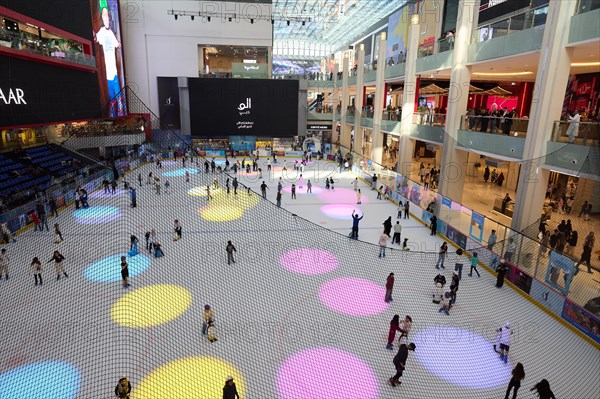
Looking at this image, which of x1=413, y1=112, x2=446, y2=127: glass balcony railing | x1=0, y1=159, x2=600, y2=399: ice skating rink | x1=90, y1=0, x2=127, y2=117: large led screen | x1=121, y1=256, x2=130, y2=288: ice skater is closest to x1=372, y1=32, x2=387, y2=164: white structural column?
x1=413, y1=112, x2=446, y2=127: glass balcony railing

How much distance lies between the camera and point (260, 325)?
26.3 feet

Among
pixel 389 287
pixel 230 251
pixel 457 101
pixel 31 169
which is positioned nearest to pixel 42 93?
pixel 31 169

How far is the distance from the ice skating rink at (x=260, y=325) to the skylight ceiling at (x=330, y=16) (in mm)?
19752

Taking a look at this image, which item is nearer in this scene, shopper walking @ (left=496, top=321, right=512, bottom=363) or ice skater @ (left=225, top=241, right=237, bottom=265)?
shopper walking @ (left=496, top=321, right=512, bottom=363)

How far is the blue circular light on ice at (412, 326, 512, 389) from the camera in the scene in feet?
21.9

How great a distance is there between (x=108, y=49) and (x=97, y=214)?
1546 cm

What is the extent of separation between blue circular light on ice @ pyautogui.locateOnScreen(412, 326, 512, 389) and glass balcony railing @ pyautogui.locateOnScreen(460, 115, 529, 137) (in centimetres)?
760

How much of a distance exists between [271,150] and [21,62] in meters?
21.7

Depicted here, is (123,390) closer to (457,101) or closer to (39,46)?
(39,46)

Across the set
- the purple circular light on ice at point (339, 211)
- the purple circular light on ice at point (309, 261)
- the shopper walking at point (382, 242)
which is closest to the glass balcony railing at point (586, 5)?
the shopper walking at point (382, 242)

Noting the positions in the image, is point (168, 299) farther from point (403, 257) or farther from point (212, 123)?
point (212, 123)

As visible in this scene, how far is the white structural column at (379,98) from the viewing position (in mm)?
24656

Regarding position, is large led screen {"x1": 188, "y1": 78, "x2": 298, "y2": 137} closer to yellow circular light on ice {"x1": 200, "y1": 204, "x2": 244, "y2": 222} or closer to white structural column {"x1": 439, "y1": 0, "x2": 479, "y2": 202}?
yellow circular light on ice {"x1": 200, "y1": 204, "x2": 244, "y2": 222}

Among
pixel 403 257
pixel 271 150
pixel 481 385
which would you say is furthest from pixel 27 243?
pixel 271 150
